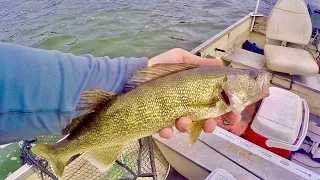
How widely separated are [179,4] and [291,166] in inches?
359

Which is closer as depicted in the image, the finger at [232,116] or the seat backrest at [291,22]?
the finger at [232,116]

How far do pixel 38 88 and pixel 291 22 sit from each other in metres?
5.00

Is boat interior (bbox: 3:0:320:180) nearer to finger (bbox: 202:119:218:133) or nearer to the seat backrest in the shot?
the seat backrest

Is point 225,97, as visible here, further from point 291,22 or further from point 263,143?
point 291,22

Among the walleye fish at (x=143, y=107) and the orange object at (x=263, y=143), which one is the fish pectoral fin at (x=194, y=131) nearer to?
the walleye fish at (x=143, y=107)

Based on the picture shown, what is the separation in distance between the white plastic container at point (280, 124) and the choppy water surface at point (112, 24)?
4.98 meters

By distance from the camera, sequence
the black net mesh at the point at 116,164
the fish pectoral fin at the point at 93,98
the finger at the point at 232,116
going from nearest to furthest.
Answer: the fish pectoral fin at the point at 93,98 < the finger at the point at 232,116 < the black net mesh at the point at 116,164

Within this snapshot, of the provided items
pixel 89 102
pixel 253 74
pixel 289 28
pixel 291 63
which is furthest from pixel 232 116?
pixel 289 28

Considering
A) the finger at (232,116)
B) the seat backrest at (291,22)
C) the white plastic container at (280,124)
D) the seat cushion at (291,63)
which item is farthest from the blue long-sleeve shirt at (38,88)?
the seat backrest at (291,22)

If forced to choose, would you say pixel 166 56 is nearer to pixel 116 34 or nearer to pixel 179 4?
pixel 116 34

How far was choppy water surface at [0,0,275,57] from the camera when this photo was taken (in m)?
8.15

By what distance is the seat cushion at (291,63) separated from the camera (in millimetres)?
4477

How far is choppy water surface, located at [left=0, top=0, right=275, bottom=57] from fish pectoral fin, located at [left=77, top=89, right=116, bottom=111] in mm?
6295

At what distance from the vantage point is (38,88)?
162 cm
